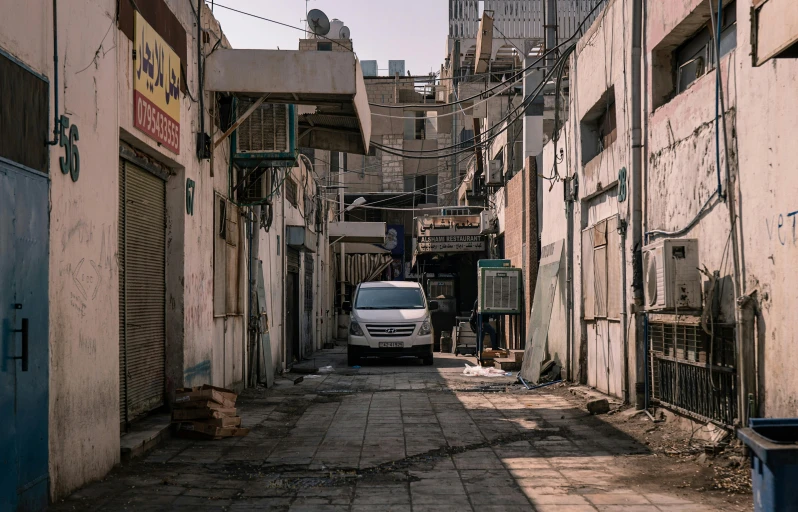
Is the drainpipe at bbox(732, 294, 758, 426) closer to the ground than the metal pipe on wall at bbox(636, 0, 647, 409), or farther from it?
closer to the ground

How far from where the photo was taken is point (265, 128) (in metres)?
12.5

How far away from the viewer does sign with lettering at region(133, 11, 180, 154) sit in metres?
8.12

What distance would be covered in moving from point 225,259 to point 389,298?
8684 millimetres

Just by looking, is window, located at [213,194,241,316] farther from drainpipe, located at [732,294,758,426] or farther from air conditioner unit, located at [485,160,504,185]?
air conditioner unit, located at [485,160,504,185]

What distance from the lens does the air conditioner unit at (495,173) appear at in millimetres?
25641

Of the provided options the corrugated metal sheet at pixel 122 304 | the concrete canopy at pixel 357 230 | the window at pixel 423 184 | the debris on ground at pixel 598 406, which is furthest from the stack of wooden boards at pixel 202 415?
the window at pixel 423 184

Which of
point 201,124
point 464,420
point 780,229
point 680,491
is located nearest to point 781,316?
point 780,229

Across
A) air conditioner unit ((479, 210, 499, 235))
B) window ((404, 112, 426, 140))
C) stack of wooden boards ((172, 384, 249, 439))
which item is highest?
window ((404, 112, 426, 140))

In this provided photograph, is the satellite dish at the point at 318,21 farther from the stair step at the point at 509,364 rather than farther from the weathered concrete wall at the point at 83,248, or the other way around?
the weathered concrete wall at the point at 83,248

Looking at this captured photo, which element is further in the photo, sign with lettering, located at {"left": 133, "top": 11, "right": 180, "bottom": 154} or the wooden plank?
the wooden plank

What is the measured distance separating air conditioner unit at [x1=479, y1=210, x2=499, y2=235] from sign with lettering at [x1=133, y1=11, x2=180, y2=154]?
18138 millimetres

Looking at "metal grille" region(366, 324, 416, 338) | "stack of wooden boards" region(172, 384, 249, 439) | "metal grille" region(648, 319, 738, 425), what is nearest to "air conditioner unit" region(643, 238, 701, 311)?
"metal grille" region(648, 319, 738, 425)

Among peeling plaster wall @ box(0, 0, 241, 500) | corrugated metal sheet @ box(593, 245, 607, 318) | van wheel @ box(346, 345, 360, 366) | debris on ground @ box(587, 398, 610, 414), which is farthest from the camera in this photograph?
van wheel @ box(346, 345, 360, 366)

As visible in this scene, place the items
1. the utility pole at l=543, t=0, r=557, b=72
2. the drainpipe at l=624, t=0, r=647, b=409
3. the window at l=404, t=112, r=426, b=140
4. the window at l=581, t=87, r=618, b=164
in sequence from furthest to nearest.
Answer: the window at l=404, t=112, r=426, b=140
the utility pole at l=543, t=0, r=557, b=72
the window at l=581, t=87, r=618, b=164
the drainpipe at l=624, t=0, r=647, b=409
